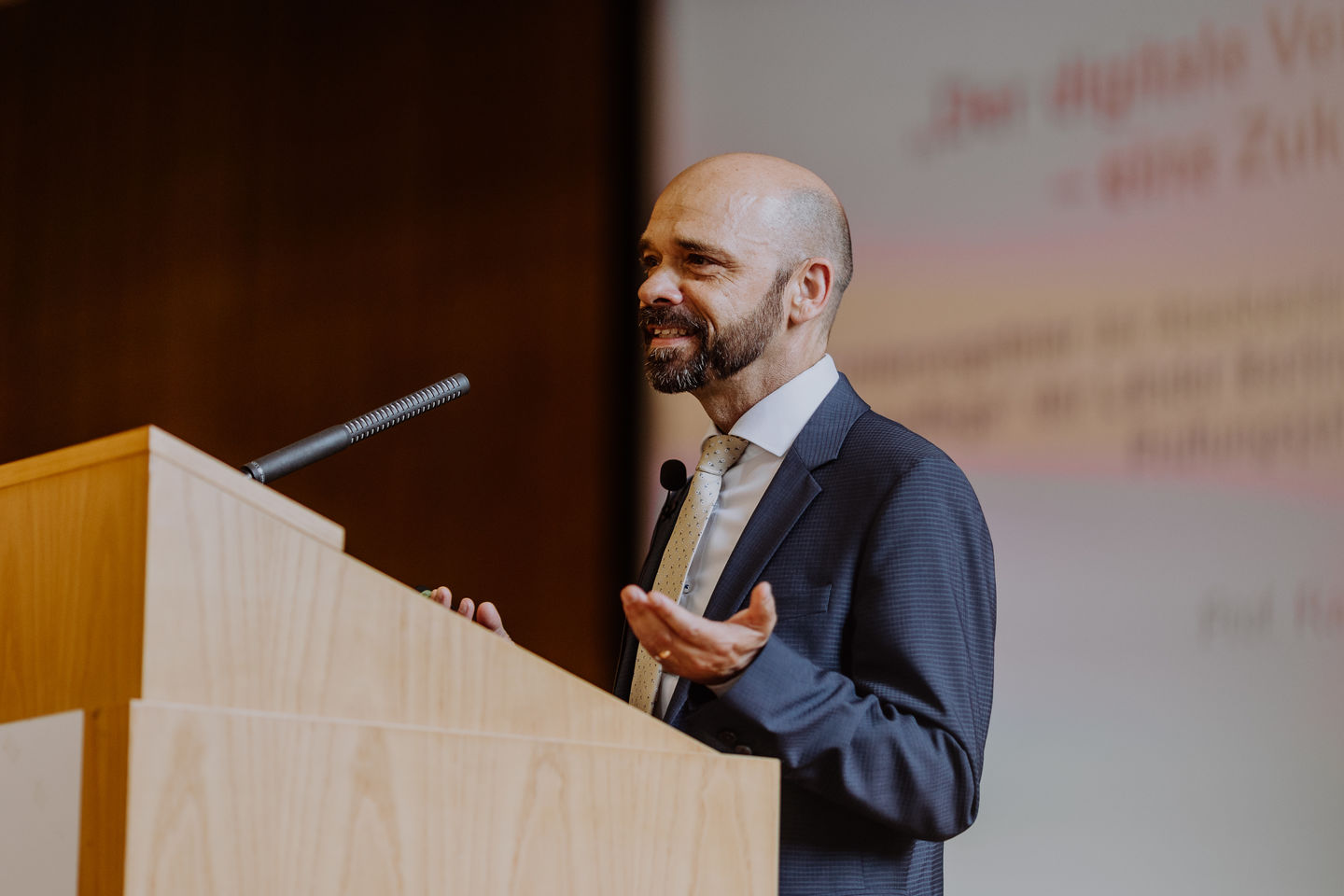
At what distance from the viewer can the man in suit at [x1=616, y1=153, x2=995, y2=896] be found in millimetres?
1273

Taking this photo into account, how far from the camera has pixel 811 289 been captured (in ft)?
6.15

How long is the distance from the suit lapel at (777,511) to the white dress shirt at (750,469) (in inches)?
1.4

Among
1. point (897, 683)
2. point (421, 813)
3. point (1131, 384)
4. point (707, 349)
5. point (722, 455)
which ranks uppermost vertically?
point (1131, 384)

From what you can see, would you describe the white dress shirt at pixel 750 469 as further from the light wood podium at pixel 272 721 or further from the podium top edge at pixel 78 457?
the podium top edge at pixel 78 457

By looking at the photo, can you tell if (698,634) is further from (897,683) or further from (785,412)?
(785,412)

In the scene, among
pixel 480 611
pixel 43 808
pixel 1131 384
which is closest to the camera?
pixel 43 808

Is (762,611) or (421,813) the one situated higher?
(762,611)

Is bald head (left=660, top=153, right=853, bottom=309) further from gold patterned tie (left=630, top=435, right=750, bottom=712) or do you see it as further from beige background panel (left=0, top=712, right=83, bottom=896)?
beige background panel (left=0, top=712, right=83, bottom=896)

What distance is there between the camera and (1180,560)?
93.7 inches

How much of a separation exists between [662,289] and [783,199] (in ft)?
0.68

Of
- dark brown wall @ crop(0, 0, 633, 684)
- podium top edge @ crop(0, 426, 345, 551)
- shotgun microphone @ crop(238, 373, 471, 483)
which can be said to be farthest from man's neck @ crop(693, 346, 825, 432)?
dark brown wall @ crop(0, 0, 633, 684)

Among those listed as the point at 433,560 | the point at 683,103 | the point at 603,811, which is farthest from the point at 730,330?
the point at 433,560

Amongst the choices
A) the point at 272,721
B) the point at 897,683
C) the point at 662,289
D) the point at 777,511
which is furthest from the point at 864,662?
the point at 272,721

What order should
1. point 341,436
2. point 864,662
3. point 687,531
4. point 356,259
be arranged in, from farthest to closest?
point 356,259 → point 687,531 → point 864,662 → point 341,436
